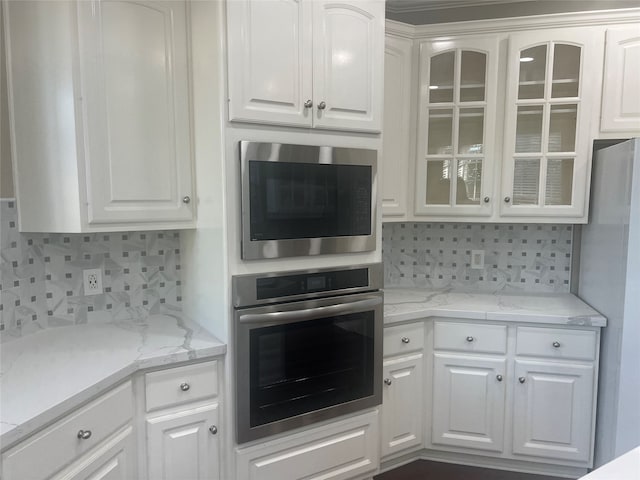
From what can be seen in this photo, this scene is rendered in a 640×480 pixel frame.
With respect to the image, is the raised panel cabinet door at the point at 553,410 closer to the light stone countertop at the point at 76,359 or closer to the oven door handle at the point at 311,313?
the oven door handle at the point at 311,313

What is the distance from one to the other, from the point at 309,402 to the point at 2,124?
164 cm

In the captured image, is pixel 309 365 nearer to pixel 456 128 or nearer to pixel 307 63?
pixel 307 63

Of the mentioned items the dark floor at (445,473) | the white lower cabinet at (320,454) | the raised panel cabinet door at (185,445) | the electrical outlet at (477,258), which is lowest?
the dark floor at (445,473)

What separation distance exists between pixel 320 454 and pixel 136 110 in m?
1.65

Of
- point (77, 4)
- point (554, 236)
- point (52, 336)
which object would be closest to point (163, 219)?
point (52, 336)

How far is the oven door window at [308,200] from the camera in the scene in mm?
1705

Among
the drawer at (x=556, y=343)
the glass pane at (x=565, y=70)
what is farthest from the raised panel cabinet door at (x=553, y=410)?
the glass pane at (x=565, y=70)

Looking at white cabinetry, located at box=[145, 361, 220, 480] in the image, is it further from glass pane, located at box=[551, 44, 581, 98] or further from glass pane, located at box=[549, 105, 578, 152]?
glass pane, located at box=[551, 44, 581, 98]

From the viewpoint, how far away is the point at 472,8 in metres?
2.52

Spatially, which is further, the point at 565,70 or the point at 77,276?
the point at 565,70

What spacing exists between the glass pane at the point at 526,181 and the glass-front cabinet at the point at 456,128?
0.14 meters

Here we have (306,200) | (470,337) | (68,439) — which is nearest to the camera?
(68,439)

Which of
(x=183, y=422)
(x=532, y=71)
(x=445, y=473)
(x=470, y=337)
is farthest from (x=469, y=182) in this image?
(x=183, y=422)

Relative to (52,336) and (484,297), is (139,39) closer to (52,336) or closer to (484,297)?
(52,336)
